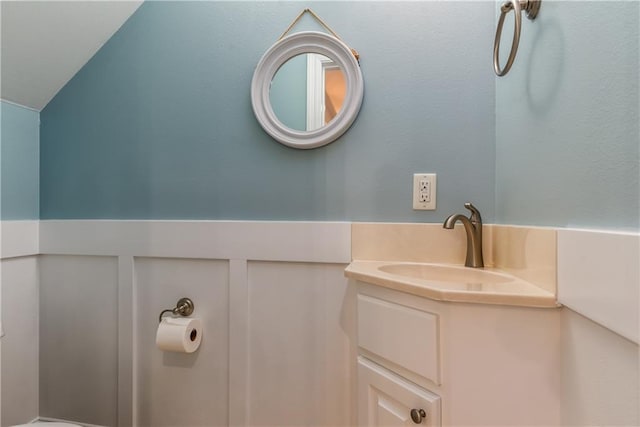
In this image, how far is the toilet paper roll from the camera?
39.1 inches

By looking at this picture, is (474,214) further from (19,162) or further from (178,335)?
(19,162)

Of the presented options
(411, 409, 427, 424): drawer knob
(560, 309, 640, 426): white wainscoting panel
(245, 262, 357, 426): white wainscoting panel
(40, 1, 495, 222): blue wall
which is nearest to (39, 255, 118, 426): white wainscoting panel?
(40, 1, 495, 222): blue wall

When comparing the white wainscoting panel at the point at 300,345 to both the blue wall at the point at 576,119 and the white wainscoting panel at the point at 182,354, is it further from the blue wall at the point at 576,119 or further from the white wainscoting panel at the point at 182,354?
the blue wall at the point at 576,119

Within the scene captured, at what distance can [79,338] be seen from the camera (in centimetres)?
120

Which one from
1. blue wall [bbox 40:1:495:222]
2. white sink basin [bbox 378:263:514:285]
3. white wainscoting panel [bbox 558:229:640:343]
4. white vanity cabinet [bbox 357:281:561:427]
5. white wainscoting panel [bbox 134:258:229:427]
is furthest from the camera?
white wainscoting panel [bbox 134:258:229:427]

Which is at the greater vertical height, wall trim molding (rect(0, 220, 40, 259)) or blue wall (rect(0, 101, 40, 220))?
blue wall (rect(0, 101, 40, 220))

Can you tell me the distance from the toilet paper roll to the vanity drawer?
59 cm

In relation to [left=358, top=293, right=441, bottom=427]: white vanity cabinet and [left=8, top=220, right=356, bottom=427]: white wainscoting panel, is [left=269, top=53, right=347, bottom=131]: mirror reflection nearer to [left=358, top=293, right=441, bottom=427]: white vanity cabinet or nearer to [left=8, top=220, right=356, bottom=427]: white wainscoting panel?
[left=8, top=220, right=356, bottom=427]: white wainscoting panel

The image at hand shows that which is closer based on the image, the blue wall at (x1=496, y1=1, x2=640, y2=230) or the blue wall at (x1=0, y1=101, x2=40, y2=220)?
the blue wall at (x1=496, y1=1, x2=640, y2=230)

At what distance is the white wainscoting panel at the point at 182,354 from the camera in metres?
1.08

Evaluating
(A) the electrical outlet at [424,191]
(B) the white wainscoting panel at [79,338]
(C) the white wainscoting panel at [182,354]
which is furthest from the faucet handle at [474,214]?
(B) the white wainscoting panel at [79,338]

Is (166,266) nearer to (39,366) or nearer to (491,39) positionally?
(39,366)

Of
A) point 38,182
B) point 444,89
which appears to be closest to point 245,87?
point 444,89

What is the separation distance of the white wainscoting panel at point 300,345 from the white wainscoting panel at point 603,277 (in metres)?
0.60
